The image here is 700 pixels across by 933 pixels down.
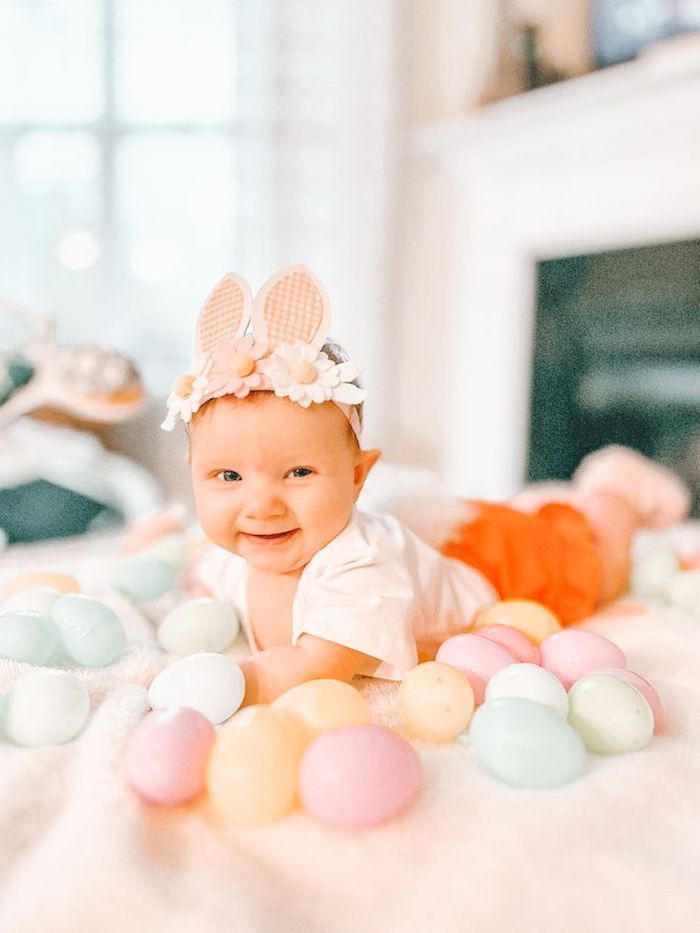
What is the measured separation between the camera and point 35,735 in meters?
0.72

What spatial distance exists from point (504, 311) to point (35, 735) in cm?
220

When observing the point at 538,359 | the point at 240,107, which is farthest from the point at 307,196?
the point at 538,359

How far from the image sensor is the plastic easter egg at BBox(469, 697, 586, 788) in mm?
667

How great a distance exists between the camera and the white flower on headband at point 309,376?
85 centimetres

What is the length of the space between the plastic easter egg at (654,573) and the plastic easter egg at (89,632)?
0.80 m

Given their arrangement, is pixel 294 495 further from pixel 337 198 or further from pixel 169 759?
pixel 337 198

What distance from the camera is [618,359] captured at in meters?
2.45

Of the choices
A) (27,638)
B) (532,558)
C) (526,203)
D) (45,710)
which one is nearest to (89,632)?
(27,638)

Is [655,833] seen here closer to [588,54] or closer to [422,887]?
[422,887]

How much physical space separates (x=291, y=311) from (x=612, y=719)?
50 centimetres

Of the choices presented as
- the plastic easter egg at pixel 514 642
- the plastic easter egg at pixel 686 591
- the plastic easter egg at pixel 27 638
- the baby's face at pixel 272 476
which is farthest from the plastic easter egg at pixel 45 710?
the plastic easter egg at pixel 686 591

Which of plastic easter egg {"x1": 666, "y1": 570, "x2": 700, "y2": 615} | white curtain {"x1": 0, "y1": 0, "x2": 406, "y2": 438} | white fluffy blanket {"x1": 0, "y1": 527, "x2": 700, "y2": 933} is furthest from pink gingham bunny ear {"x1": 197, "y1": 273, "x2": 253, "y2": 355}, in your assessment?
white curtain {"x1": 0, "y1": 0, "x2": 406, "y2": 438}

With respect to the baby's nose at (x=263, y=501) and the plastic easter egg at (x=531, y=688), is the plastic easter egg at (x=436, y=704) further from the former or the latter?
the baby's nose at (x=263, y=501)

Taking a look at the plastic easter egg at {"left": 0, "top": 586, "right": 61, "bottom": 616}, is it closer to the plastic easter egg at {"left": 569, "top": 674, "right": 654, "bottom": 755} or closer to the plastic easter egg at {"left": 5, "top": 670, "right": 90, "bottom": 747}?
the plastic easter egg at {"left": 5, "top": 670, "right": 90, "bottom": 747}
